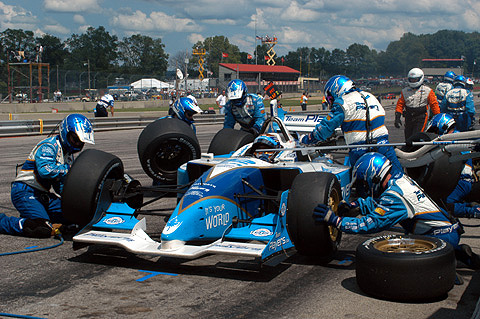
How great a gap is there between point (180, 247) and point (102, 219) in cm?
146

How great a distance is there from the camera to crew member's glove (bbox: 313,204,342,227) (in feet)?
18.5

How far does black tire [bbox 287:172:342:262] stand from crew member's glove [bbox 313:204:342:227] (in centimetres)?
6

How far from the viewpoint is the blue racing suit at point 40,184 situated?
7.05 meters

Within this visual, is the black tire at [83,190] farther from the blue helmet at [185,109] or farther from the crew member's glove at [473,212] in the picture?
the crew member's glove at [473,212]

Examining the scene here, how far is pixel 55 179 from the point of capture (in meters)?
7.28

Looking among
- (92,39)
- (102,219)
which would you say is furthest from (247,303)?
(92,39)

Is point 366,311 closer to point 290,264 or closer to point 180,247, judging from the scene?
point 290,264

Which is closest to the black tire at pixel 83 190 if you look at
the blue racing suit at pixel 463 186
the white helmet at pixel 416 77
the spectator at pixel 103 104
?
the blue racing suit at pixel 463 186

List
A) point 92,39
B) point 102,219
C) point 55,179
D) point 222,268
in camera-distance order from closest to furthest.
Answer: point 222,268 < point 102,219 < point 55,179 < point 92,39

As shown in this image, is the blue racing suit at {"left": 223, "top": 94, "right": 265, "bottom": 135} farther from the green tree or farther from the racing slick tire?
the green tree

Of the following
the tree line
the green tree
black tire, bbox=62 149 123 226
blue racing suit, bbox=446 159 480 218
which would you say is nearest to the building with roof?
the tree line

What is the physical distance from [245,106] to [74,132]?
4133 mm

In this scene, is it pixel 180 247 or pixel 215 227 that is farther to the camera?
pixel 215 227

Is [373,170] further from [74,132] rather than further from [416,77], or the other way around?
[416,77]
